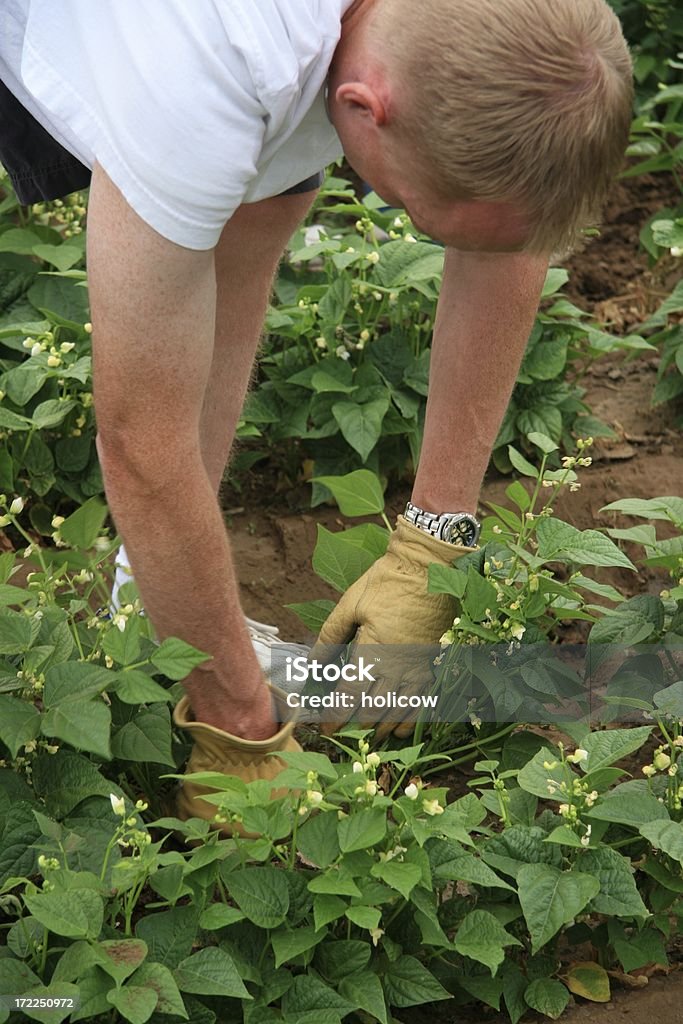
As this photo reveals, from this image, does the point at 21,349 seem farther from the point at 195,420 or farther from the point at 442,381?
the point at 195,420

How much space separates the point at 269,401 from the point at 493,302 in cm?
97

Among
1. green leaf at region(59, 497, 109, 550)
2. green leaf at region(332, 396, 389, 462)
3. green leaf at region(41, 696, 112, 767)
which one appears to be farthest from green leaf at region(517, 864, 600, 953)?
green leaf at region(332, 396, 389, 462)

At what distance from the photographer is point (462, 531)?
2428 millimetres

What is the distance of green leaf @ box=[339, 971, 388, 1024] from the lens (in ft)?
5.89

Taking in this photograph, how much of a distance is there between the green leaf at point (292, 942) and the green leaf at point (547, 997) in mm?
315

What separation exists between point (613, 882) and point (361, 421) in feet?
4.46

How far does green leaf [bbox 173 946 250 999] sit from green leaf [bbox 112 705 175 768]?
321 mm

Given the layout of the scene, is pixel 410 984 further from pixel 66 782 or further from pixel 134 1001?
pixel 66 782

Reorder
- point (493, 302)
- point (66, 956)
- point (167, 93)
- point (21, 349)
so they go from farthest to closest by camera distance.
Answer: point (21, 349) < point (493, 302) < point (66, 956) < point (167, 93)

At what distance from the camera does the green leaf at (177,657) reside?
1.86 m

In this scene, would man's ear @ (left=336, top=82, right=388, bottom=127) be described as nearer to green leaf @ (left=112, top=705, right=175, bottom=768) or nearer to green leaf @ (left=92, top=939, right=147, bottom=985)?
green leaf @ (left=112, top=705, right=175, bottom=768)

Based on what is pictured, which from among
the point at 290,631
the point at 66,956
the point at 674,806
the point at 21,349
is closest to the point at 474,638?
the point at 674,806

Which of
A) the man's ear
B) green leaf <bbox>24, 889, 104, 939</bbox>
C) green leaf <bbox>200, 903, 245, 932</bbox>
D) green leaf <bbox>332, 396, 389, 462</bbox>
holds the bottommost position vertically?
green leaf <bbox>332, 396, 389, 462</bbox>

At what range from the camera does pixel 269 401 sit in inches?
126
